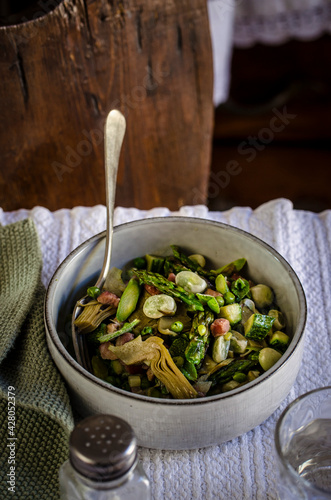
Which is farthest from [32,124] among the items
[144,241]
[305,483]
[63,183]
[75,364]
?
[305,483]

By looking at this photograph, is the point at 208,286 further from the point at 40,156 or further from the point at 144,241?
the point at 40,156

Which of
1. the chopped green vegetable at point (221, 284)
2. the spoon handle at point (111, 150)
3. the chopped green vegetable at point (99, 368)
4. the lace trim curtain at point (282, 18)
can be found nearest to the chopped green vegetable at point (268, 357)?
the chopped green vegetable at point (221, 284)

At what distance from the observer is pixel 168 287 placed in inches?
33.6

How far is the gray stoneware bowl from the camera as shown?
69 cm

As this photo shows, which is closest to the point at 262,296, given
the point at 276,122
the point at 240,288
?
the point at 240,288

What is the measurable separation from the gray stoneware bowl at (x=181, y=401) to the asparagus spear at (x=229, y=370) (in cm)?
6

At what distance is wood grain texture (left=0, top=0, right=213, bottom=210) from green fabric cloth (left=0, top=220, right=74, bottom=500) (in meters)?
0.45

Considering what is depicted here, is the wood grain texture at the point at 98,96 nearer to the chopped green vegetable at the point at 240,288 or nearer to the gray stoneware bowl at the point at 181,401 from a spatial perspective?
the gray stoneware bowl at the point at 181,401

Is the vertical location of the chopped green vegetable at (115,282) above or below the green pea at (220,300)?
below

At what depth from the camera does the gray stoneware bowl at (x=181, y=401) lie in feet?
2.25

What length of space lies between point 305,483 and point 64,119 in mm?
960

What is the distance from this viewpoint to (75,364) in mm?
720

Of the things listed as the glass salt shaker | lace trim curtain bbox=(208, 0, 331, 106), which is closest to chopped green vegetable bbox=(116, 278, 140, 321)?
the glass salt shaker

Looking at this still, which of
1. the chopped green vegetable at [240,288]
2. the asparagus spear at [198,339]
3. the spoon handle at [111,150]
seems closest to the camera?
the asparagus spear at [198,339]
